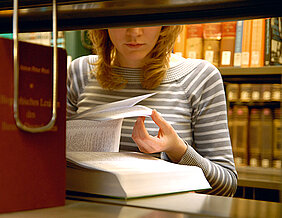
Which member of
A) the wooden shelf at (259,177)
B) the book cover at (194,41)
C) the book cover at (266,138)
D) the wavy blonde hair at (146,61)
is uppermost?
the book cover at (194,41)

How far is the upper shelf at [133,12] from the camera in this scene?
41 cm

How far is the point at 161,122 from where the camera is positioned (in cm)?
75

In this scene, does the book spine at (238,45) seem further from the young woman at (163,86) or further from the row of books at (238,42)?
the young woman at (163,86)

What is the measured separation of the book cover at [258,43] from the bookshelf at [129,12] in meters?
1.70

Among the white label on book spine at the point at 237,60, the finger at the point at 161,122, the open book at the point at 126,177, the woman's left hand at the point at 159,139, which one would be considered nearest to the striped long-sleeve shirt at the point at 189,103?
the woman's left hand at the point at 159,139

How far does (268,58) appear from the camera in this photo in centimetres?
205

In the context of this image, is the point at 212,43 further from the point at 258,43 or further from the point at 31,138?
the point at 31,138

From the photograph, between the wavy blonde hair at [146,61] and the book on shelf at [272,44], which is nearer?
the wavy blonde hair at [146,61]

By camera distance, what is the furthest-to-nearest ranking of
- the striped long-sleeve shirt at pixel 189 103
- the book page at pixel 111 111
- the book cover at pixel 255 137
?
the book cover at pixel 255 137, the striped long-sleeve shirt at pixel 189 103, the book page at pixel 111 111

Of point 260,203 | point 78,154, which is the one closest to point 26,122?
point 78,154

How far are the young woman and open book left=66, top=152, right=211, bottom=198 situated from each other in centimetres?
55

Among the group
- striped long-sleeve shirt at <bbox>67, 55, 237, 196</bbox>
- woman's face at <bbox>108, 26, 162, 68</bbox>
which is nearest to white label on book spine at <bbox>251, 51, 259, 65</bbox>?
striped long-sleeve shirt at <bbox>67, 55, 237, 196</bbox>

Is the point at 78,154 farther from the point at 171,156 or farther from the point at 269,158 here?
the point at 269,158

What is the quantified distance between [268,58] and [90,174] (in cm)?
172
